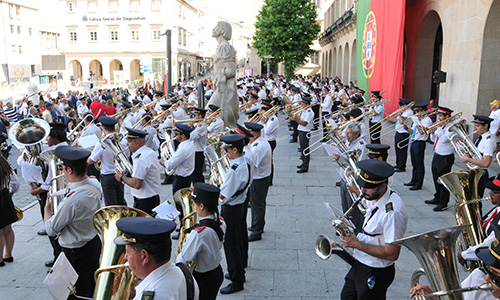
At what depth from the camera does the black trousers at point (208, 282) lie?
13.9 ft

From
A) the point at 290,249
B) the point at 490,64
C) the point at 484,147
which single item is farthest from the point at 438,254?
the point at 490,64

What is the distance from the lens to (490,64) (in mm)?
12508

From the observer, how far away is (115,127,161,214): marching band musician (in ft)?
20.4

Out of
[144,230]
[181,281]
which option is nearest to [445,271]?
[181,281]

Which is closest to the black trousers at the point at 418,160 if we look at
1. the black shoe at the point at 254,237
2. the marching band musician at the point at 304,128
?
the marching band musician at the point at 304,128

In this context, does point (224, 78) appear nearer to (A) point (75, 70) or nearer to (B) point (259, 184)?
(B) point (259, 184)

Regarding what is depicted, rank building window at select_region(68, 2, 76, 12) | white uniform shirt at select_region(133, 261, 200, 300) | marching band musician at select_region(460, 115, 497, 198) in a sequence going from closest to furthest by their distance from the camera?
white uniform shirt at select_region(133, 261, 200, 300) → marching band musician at select_region(460, 115, 497, 198) → building window at select_region(68, 2, 76, 12)

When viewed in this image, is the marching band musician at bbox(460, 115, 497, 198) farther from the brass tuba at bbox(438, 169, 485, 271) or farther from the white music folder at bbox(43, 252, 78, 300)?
the white music folder at bbox(43, 252, 78, 300)

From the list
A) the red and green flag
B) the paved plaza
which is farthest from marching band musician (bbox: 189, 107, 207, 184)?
the red and green flag

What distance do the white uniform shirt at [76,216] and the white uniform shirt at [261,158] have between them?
3162mm

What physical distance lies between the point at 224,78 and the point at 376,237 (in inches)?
369

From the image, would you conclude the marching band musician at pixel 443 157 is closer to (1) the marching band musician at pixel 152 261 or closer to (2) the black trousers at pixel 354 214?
(2) the black trousers at pixel 354 214

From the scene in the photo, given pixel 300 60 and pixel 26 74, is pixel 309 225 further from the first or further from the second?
pixel 26 74

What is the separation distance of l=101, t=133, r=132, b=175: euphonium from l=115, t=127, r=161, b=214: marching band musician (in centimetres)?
26
